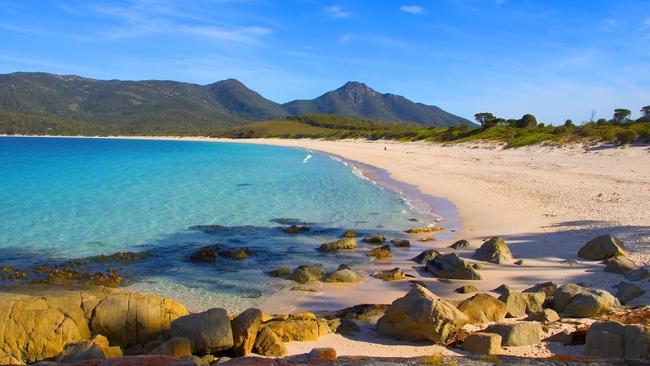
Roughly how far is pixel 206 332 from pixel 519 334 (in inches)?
168

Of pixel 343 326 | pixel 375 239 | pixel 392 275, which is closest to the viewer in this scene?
pixel 343 326

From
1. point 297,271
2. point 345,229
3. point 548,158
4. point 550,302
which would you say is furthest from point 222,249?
point 548,158

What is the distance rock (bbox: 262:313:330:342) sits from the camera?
24.2 feet

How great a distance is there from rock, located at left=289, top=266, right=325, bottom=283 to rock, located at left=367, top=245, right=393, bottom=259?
2.19 m

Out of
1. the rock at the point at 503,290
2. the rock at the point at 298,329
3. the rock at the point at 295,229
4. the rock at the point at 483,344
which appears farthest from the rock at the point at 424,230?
the rock at the point at 483,344

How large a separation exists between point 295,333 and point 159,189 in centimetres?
2548

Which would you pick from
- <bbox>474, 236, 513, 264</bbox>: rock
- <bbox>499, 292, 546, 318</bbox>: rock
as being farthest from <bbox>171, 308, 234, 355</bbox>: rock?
<bbox>474, 236, 513, 264</bbox>: rock

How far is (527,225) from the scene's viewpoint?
649 inches

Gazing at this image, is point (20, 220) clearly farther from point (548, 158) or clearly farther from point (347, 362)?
point (548, 158)

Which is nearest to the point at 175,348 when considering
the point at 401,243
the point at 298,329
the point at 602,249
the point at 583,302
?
the point at 298,329

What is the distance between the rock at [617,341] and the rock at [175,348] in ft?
16.5

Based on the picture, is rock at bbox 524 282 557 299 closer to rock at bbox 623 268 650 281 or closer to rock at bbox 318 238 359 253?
rock at bbox 623 268 650 281

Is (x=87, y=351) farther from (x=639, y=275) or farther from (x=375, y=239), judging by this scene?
(x=375, y=239)

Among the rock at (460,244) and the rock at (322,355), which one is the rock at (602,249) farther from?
the rock at (322,355)
